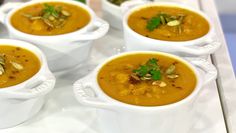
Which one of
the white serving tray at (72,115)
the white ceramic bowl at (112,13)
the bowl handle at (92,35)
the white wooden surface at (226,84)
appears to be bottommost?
the white wooden surface at (226,84)

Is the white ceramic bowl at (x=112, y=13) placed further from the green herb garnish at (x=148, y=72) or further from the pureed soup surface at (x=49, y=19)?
the green herb garnish at (x=148, y=72)

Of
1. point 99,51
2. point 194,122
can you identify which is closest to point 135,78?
point 194,122

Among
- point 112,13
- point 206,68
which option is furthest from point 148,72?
point 112,13

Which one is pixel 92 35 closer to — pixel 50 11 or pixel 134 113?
pixel 50 11

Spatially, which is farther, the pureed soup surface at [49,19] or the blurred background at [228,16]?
the blurred background at [228,16]

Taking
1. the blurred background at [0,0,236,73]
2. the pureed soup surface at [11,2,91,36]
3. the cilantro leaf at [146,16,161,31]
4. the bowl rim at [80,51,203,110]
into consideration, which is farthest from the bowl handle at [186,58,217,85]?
the blurred background at [0,0,236,73]

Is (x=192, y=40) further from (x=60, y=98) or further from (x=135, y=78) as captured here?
(x=60, y=98)

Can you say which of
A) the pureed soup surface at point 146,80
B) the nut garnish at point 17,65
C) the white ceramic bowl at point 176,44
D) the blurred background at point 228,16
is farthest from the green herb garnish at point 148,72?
the blurred background at point 228,16
